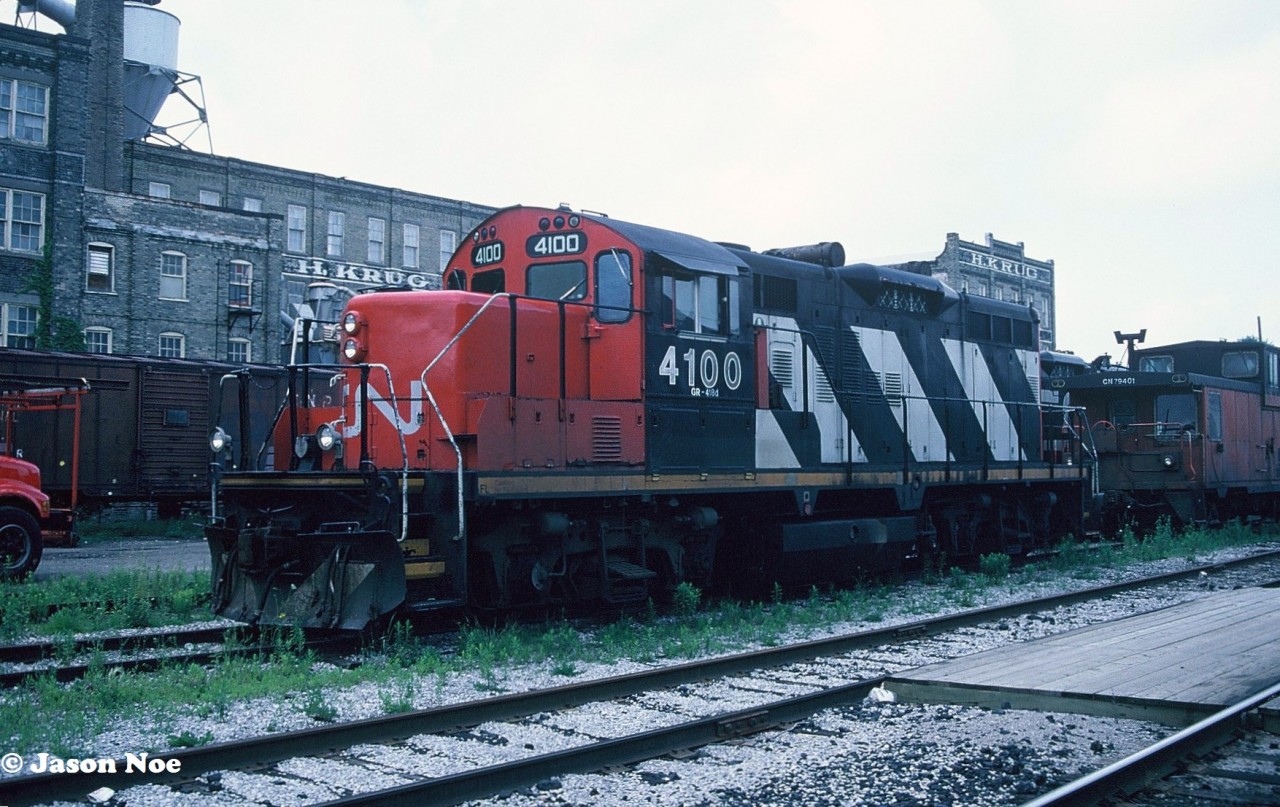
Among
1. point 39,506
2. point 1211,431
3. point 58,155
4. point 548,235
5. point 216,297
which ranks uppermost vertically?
point 58,155

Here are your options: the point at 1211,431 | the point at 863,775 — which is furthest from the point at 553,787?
the point at 1211,431

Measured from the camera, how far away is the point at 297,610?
8531mm

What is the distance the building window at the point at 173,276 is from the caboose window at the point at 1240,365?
2627cm

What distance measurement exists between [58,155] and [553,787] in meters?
28.5

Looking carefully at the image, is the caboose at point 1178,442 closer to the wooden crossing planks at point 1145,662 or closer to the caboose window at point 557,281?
the wooden crossing planks at point 1145,662

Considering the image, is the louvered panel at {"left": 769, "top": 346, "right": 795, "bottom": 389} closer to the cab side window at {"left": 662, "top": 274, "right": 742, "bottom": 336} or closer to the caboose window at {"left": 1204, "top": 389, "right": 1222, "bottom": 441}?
the cab side window at {"left": 662, "top": 274, "right": 742, "bottom": 336}

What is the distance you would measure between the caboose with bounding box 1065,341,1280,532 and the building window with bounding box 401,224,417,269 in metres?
25.2

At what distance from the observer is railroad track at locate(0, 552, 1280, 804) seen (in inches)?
196

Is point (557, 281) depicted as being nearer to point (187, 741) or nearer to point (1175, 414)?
point (187, 741)

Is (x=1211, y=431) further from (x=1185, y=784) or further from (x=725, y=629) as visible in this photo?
(x=1185, y=784)

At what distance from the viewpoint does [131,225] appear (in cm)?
2966

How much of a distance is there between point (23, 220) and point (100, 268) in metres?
2.12

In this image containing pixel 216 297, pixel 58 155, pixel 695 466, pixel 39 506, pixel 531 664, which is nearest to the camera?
pixel 531 664

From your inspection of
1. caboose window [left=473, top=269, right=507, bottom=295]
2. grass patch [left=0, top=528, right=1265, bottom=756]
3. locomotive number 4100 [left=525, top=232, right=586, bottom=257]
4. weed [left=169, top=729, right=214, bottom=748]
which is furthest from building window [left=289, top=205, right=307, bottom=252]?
weed [left=169, top=729, right=214, bottom=748]
